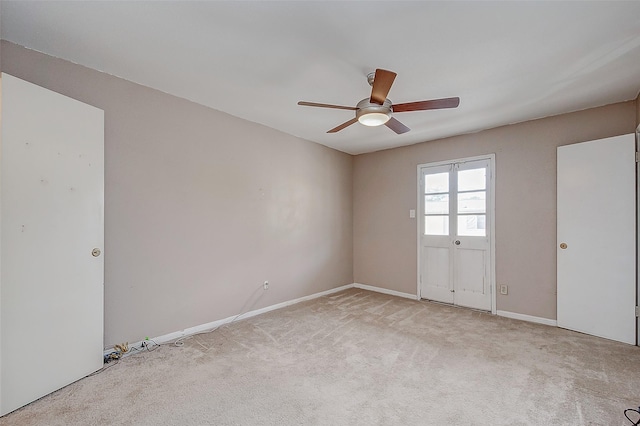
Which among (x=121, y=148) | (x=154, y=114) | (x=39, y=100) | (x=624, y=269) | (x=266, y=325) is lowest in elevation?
(x=266, y=325)

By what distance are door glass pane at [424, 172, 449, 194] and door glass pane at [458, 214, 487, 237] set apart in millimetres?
512

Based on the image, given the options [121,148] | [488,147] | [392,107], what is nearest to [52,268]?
[121,148]

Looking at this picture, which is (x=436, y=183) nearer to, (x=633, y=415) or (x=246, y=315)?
(x=633, y=415)

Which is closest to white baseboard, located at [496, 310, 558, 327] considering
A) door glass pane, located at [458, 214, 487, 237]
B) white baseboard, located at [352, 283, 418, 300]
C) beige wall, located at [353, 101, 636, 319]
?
beige wall, located at [353, 101, 636, 319]

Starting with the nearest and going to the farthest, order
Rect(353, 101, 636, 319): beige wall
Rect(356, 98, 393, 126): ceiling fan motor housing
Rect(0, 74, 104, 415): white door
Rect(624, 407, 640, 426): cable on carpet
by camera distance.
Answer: Rect(624, 407, 640, 426): cable on carpet < Rect(0, 74, 104, 415): white door < Rect(356, 98, 393, 126): ceiling fan motor housing < Rect(353, 101, 636, 319): beige wall

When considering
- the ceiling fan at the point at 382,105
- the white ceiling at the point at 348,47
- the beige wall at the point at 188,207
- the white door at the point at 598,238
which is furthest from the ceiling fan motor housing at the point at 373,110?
the white door at the point at 598,238

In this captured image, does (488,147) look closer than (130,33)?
No

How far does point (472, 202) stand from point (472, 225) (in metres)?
0.33

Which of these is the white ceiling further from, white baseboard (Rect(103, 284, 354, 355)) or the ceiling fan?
white baseboard (Rect(103, 284, 354, 355))

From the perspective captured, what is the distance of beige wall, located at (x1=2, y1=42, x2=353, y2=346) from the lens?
268 centimetres

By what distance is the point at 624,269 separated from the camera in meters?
3.06

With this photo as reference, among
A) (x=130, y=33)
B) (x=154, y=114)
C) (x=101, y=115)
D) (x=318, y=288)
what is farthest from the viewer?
(x=318, y=288)

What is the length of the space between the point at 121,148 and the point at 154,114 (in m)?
0.48

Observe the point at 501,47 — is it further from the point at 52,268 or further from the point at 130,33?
the point at 52,268
